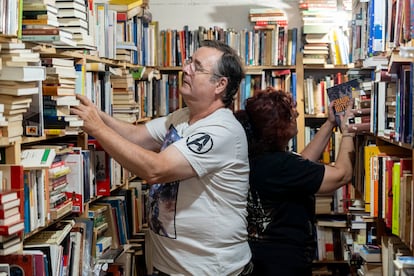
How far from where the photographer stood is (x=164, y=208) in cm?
261

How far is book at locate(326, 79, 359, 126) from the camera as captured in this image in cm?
313

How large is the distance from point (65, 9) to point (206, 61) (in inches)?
26.3

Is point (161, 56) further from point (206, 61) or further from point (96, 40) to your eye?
point (206, 61)

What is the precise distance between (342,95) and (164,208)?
3.67ft

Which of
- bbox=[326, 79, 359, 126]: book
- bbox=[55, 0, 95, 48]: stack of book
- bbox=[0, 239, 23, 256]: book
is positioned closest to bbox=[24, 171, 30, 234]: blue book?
bbox=[0, 239, 23, 256]: book

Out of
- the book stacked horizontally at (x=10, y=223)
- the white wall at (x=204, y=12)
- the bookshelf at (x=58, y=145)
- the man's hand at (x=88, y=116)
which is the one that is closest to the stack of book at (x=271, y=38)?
the white wall at (x=204, y=12)

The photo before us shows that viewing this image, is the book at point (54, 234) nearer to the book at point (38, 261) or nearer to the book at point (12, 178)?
the book at point (38, 261)

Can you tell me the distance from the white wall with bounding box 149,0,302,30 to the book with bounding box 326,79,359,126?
2.22m

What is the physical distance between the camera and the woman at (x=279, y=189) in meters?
2.81

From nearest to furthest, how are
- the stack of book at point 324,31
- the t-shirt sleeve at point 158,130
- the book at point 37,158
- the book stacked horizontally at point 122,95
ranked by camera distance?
the book at point 37,158
the t-shirt sleeve at point 158,130
the book stacked horizontally at point 122,95
the stack of book at point 324,31

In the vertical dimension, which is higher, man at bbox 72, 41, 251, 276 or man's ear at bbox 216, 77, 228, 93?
man's ear at bbox 216, 77, 228, 93

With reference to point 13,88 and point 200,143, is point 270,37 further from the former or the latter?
point 13,88

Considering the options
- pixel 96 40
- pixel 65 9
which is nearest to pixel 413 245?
pixel 65 9

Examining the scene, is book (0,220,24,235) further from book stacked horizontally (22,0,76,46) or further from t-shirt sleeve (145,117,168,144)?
t-shirt sleeve (145,117,168,144)
